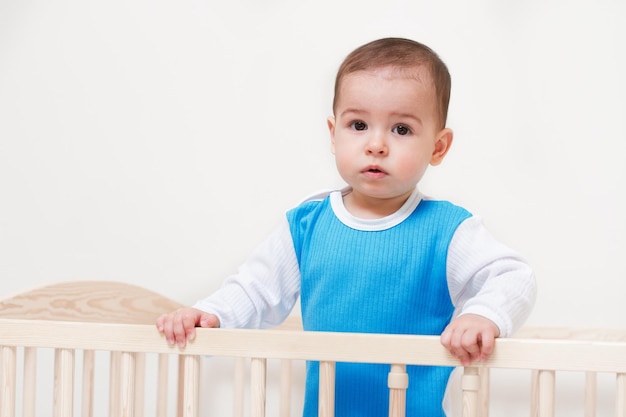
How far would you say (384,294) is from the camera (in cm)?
144

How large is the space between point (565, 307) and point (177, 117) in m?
0.94

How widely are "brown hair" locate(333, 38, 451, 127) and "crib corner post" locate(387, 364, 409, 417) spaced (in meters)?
0.43

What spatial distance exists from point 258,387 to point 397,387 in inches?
7.0

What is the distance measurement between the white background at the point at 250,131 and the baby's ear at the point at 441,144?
1.76 feet

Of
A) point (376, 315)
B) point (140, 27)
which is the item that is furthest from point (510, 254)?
point (140, 27)

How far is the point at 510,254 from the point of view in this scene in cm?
139

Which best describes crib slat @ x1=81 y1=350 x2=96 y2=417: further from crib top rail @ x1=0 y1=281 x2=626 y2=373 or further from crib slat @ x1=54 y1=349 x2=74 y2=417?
crib slat @ x1=54 y1=349 x2=74 y2=417

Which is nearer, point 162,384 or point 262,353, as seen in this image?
point 262,353

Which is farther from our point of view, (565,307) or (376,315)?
(565,307)

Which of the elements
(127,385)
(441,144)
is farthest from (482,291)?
(127,385)

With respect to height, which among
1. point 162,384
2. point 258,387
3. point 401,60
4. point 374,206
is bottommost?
point 162,384

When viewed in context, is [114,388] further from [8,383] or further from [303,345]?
[303,345]

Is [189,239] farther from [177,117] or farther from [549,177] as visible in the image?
[549,177]

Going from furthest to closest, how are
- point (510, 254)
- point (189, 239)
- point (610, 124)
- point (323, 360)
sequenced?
point (189, 239), point (610, 124), point (510, 254), point (323, 360)
